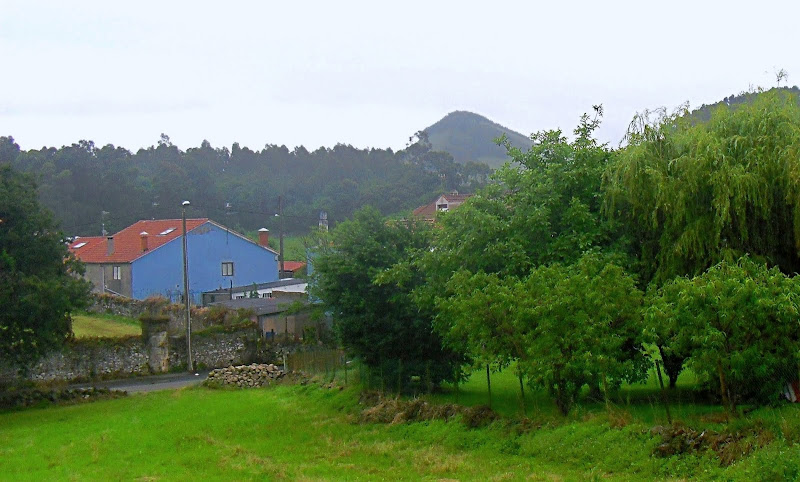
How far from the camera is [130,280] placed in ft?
183

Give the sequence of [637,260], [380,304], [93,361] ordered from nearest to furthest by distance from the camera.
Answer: [637,260], [380,304], [93,361]

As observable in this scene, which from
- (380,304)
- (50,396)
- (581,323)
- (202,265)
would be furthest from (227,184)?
(581,323)

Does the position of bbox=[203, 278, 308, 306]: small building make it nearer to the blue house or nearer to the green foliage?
the blue house

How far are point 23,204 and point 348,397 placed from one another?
536 inches

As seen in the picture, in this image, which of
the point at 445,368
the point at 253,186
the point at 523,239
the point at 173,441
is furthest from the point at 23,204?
the point at 253,186

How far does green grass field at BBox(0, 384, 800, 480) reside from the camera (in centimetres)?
1483

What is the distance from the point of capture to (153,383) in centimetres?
3819

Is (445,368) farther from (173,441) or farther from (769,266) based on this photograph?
(769,266)

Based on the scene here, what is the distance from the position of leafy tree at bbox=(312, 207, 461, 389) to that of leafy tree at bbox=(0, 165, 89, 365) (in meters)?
9.69

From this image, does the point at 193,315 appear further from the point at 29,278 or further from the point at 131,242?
the point at 131,242

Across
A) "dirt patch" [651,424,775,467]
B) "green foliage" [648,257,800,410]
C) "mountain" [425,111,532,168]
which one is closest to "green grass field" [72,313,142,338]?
"dirt patch" [651,424,775,467]

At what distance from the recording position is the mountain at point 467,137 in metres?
169

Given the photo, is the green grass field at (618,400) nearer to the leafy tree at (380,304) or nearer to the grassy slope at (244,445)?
the leafy tree at (380,304)

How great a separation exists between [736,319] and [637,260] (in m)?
4.94
